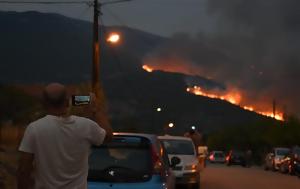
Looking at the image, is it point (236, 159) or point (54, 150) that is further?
point (236, 159)

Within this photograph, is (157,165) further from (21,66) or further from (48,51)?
(48,51)

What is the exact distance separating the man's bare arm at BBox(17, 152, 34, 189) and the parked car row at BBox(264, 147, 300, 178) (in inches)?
1225

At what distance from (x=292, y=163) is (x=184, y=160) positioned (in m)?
18.2

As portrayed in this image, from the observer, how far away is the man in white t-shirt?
566cm

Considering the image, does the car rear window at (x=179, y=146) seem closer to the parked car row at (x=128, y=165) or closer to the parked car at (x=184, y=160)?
the parked car at (x=184, y=160)

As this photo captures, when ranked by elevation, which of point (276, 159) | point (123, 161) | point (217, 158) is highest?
point (217, 158)

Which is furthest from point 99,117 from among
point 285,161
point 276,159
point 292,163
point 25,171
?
point 276,159

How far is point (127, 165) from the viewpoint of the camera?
9.57 metres

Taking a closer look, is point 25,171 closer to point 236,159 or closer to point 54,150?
point 54,150

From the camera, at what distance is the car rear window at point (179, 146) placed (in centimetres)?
2219

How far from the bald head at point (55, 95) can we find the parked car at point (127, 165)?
12.1 ft

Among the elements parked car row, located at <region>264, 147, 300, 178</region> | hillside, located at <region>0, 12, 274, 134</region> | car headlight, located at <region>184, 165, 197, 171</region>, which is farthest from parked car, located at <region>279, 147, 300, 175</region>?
hillside, located at <region>0, 12, 274, 134</region>

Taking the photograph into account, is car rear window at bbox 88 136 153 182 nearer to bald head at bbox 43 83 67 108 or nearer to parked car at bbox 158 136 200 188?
bald head at bbox 43 83 67 108

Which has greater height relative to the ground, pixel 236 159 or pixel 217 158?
pixel 217 158
